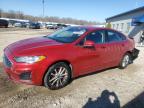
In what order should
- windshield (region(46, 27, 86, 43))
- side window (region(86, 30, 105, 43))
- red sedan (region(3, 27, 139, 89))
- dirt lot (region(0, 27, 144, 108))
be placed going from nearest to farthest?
1. dirt lot (region(0, 27, 144, 108))
2. red sedan (region(3, 27, 139, 89))
3. windshield (region(46, 27, 86, 43))
4. side window (region(86, 30, 105, 43))

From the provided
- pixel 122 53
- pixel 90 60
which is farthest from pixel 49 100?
pixel 122 53

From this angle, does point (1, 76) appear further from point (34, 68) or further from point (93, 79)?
point (93, 79)

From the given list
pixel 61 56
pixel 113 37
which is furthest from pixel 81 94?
pixel 113 37

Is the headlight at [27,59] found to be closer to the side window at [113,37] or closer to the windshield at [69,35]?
the windshield at [69,35]

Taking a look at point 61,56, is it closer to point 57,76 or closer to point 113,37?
point 57,76

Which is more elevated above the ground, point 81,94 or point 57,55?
point 57,55

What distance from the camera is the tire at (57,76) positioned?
4369 mm

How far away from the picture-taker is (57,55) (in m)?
4.38

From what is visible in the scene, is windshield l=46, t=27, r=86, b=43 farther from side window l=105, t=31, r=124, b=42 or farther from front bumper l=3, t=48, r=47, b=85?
front bumper l=3, t=48, r=47, b=85

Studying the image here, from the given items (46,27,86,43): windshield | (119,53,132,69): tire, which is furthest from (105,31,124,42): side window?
(46,27,86,43): windshield

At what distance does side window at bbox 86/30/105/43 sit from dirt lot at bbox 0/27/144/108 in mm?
1262

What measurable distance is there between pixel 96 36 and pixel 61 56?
5.51ft

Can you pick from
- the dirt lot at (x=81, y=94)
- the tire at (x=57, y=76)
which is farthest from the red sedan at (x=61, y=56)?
the dirt lot at (x=81, y=94)

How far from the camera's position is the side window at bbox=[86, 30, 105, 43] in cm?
533
